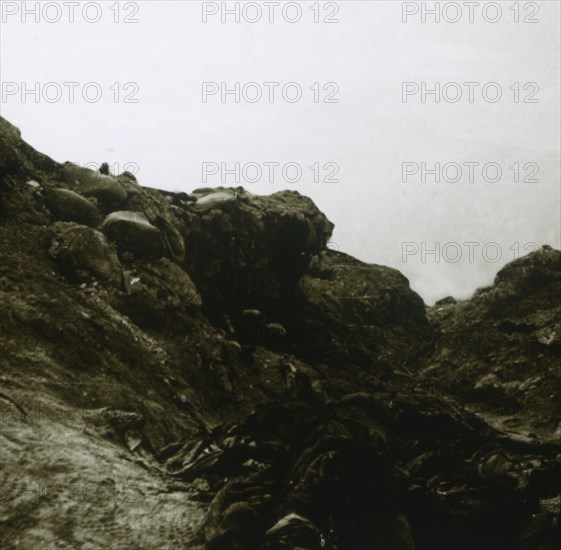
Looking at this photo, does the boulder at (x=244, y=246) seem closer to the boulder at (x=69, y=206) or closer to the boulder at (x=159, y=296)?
the boulder at (x=159, y=296)

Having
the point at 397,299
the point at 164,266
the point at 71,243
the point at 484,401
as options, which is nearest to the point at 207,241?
the point at 164,266

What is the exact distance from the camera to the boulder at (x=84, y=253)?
31.1 feet

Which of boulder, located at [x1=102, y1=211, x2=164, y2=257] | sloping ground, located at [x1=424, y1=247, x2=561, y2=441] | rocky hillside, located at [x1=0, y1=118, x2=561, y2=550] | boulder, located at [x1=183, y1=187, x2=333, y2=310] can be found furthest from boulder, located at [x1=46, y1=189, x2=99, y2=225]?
sloping ground, located at [x1=424, y1=247, x2=561, y2=441]

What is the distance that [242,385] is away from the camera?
983 cm

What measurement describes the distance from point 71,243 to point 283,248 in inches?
223

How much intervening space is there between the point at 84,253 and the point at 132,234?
140 centimetres

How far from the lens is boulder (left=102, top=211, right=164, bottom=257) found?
1069 cm

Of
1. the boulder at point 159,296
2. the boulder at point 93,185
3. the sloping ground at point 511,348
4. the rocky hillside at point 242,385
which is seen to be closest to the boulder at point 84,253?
the rocky hillside at point 242,385

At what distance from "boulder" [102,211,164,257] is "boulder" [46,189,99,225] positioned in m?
0.40

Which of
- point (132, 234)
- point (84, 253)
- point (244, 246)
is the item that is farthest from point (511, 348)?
point (84, 253)

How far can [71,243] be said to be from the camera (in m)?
9.65

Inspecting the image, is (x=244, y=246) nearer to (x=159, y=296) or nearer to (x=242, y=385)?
(x=159, y=296)

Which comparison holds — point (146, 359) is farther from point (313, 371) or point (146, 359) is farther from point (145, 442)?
point (313, 371)

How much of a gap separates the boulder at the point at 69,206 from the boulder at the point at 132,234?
0.40 meters
